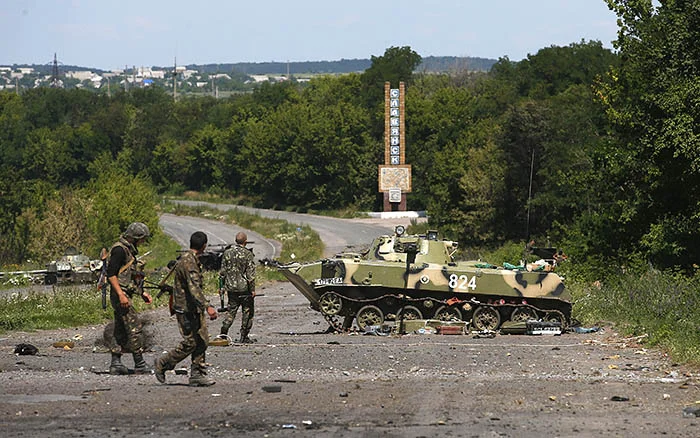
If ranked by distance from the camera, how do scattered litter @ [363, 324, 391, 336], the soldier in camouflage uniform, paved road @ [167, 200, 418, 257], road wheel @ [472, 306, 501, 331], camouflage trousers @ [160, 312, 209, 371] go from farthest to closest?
1. paved road @ [167, 200, 418, 257]
2. road wheel @ [472, 306, 501, 331]
3. scattered litter @ [363, 324, 391, 336]
4. the soldier in camouflage uniform
5. camouflage trousers @ [160, 312, 209, 371]

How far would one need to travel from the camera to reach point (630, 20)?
1641 inches

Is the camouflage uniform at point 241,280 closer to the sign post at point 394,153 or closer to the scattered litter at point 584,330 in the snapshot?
the scattered litter at point 584,330

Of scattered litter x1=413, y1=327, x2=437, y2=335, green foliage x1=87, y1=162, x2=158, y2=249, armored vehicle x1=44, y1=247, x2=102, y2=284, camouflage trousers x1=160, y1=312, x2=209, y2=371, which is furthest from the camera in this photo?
green foliage x1=87, y1=162, x2=158, y2=249

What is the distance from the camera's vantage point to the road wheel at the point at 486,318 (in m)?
23.9

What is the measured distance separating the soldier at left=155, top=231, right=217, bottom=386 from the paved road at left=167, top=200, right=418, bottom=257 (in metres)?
46.4

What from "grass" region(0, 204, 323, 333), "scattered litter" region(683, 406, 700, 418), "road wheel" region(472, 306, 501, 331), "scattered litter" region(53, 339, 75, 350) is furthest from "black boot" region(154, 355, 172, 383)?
"road wheel" region(472, 306, 501, 331)

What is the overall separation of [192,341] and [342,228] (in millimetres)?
67916

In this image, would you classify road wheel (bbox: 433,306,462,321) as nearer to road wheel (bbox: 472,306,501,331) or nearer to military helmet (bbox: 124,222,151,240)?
road wheel (bbox: 472,306,501,331)

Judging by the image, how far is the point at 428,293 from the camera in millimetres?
24078

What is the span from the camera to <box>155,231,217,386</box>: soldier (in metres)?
13.9

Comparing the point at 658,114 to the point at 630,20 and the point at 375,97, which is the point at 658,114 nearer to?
the point at 630,20

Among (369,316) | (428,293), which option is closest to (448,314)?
(428,293)

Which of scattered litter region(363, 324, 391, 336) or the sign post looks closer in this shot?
scattered litter region(363, 324, 391, 336)

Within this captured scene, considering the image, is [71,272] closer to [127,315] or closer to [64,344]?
[64,344]
